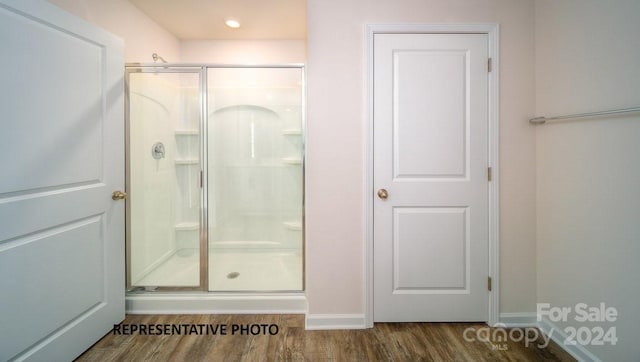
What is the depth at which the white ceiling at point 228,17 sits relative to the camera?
2479 mm

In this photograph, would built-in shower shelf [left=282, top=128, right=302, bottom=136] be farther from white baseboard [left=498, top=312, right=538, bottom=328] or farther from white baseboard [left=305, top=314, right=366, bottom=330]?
white baseboard [left=498, top=312, right=538, bottom=328]

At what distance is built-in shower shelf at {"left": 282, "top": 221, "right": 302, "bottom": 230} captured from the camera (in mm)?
2480

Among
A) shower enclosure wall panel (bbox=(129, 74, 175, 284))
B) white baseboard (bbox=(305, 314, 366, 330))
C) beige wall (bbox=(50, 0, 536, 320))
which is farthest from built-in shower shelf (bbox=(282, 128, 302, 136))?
white baseboard (bbox=(305, 314, 366, 330))

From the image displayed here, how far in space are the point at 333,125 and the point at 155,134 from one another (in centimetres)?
146

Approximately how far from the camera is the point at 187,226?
244 centimetres

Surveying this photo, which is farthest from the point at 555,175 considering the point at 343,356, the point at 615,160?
the point at 343,356

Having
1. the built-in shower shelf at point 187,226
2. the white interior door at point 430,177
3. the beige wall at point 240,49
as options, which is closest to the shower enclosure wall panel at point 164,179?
the built-in shower shelf at point 187,226

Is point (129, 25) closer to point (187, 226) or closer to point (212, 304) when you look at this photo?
point (187, 226)

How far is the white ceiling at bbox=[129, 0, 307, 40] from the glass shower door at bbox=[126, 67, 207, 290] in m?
0.64

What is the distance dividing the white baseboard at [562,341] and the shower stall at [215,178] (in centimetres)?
166

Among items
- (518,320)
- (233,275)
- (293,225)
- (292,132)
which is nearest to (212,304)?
(233,275)

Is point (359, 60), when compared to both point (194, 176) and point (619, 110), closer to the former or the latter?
point (619, 110)

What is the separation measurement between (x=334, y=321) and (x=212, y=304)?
905mm

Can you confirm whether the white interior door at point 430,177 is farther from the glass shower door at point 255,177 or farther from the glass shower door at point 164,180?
the glass shower door at point 164,180
